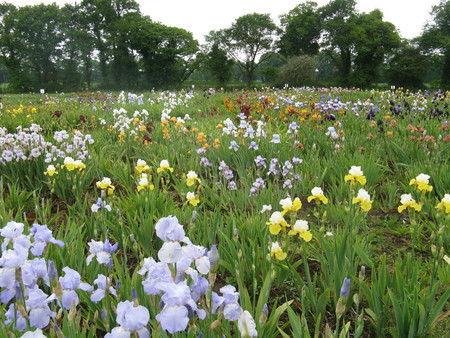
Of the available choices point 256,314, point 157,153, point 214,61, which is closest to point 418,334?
point 256,314

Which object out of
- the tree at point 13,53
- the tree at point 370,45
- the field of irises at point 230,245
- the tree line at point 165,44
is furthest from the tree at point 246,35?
the field of irises at point 230,245

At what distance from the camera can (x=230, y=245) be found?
1985mm

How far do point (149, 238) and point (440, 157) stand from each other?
324 cm

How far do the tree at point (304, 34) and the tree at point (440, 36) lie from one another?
430 inches

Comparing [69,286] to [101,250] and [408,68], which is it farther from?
[408,68]

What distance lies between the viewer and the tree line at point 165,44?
35562 millimetres

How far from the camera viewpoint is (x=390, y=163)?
4180 millimetres

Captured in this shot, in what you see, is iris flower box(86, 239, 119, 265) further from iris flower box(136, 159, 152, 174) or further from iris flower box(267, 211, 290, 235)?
iris flower box(136, 159, 152, 174)

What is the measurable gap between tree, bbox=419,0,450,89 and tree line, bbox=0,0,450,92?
104 mm

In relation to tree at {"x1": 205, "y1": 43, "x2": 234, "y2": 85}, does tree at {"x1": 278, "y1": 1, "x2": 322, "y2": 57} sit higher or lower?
higher

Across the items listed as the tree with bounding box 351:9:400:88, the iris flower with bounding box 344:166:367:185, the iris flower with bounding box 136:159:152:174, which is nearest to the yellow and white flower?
the iris flower with bounding box 136:159:152:174

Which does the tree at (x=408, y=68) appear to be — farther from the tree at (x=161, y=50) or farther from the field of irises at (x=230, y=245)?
the field of irises at (x=230, y=245)

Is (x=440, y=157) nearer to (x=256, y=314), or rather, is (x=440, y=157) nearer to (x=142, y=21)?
(x=256, y=314)

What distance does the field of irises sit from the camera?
1016 millimetres
